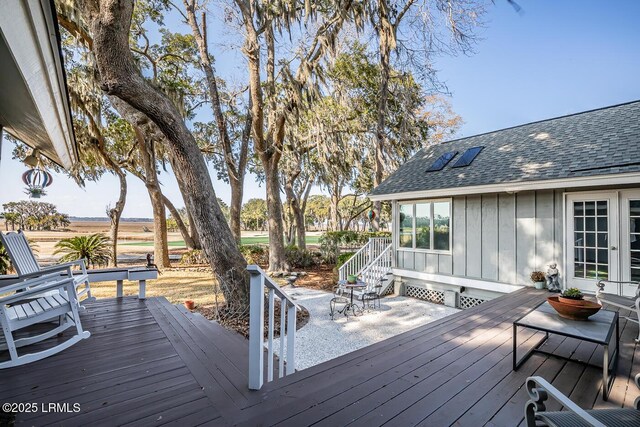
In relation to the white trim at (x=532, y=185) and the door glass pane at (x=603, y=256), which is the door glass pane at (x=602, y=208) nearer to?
the white trim at (x=532, y=185)

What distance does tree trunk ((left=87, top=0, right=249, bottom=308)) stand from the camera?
13.8 feet

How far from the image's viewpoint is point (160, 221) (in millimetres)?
→ 11805

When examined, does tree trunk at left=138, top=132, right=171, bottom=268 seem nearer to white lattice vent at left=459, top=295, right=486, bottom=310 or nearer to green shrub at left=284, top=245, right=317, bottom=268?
green shrub at left=284, top=245, right=317, bottom=268

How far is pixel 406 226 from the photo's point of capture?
8.20 meters

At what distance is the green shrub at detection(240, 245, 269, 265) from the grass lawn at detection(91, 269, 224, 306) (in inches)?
82.0

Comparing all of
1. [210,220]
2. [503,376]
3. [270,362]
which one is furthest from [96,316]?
[503,376]

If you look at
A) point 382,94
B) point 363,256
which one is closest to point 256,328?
point 363,256

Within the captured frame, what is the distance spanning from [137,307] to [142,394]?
267 centimetres

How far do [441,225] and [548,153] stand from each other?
2.79 metres

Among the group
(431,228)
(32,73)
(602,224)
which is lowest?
(431,228)

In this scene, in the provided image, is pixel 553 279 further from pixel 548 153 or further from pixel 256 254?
pixel 256 254

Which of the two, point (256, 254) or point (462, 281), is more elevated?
point (462, 281)

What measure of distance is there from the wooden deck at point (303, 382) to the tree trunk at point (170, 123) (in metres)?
1.90
